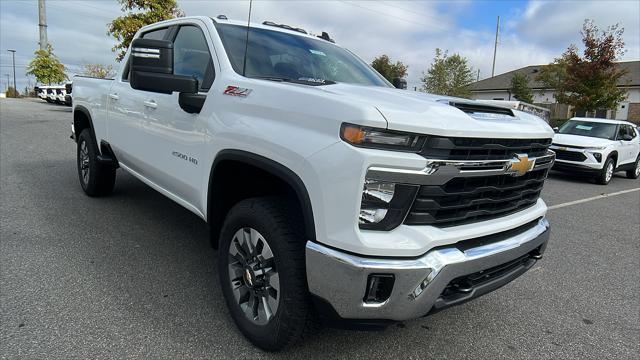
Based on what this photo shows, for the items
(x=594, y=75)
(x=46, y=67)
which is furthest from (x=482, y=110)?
(x=46, y=67)

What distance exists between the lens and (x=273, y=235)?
218 cm

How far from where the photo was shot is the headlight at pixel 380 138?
186 centimetres

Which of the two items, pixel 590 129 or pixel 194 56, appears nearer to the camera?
pixel 194 56

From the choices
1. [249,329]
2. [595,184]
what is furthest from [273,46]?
[595,184]

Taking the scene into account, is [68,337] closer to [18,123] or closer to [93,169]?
[93,169]

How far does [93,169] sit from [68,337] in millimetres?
2982

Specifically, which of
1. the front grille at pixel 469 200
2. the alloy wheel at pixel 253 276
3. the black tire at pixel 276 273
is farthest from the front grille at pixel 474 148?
the alloy wheel at pixel 253 276

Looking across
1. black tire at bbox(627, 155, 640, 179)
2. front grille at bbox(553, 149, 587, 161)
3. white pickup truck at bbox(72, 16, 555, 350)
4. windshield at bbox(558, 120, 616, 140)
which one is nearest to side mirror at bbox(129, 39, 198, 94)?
white pickup truck at bbox(72, 16, 555, 350)

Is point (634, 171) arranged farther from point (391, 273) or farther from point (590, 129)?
point (391, 273)

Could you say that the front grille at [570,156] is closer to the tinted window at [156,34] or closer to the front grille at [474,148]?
the front grille at [474,148]

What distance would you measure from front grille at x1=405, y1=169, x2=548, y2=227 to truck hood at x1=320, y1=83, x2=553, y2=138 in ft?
0.76

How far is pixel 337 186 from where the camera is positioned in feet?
6.20

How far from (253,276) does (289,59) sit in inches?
64.2

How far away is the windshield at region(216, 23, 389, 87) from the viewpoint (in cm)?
298
